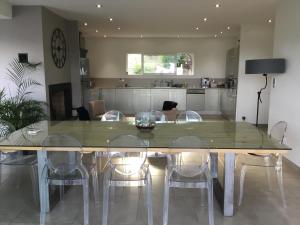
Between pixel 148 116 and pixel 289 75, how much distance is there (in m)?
2.43

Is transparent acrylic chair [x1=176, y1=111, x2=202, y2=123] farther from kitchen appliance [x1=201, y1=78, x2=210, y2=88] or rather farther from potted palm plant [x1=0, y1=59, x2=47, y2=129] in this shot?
kitchen appliance [x1=201, y1=78, x2=210, y2=88]

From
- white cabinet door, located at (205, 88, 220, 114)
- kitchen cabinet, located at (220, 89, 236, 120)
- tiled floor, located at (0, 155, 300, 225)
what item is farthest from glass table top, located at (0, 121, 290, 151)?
white cabinet door, located at (205, 88, 220, 114)

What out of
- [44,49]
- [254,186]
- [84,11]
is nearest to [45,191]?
[254,186]

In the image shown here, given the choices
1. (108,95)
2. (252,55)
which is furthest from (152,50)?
(252,55)

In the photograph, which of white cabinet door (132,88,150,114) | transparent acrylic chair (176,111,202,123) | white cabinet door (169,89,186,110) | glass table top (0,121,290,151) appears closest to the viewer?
glass table top (0,121,290,151)

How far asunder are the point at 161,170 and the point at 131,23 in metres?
4.34

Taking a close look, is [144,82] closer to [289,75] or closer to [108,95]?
[108,95]

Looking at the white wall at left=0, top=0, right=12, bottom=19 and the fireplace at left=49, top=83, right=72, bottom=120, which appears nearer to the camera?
the white wall at left=0, top=0, right=12, bottom=19

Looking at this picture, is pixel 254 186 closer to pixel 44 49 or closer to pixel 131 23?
pixel 44 49

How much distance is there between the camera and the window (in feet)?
33.4

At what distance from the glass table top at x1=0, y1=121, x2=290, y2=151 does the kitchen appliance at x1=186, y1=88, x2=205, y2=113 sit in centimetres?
570

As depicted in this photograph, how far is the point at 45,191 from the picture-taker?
284 cm

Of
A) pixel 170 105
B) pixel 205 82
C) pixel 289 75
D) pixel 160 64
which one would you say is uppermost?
pixel 160 64

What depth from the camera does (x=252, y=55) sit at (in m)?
7.32
